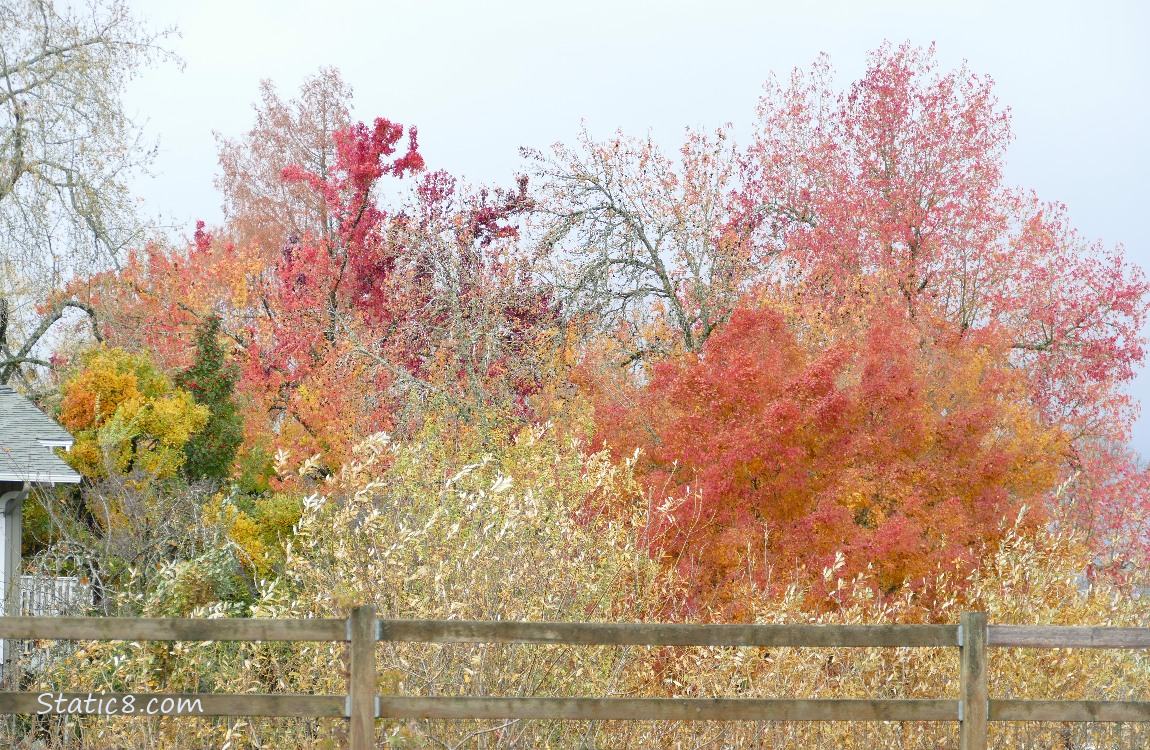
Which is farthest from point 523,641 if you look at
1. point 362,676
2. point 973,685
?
point 973,685

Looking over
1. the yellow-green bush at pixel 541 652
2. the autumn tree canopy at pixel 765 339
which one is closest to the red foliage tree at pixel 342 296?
the autumn tree canopy at pixel 765 339

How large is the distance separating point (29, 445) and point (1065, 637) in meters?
13.7

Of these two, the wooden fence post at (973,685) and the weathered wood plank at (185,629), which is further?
the wooden fence post at (973,685)

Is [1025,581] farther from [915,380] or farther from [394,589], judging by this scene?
[394,589]

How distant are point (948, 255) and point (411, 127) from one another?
15.6m

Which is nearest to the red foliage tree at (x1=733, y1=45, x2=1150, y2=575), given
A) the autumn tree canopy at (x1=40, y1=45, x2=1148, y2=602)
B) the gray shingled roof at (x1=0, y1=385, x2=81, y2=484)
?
the autumn tree canopy at (x1=40, y1=45, x2=1148, y2=602)

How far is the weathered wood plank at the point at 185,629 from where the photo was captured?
5723mm

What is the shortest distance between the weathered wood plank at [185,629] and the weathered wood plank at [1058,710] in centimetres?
357

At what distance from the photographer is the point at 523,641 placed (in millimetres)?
5742

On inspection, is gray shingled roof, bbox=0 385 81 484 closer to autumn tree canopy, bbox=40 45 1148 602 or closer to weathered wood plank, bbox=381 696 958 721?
autumn tree canopy, bbox=40 45 1148 602

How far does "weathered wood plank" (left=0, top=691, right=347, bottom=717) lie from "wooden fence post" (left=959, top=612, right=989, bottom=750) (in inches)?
131

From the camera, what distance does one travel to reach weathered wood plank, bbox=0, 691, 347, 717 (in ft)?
19.0

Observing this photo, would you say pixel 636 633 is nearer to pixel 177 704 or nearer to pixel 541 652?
pixel 541 652

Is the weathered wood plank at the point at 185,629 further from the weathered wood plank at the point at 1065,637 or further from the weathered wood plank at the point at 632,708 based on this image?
the weathered wood plank at the point at 1065,637
